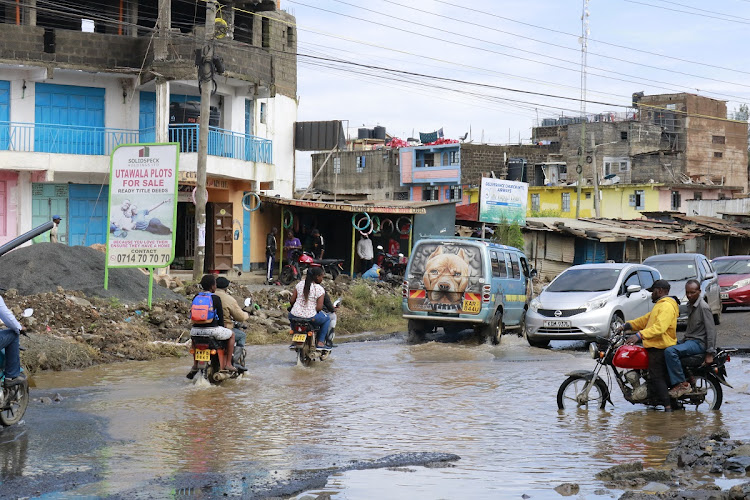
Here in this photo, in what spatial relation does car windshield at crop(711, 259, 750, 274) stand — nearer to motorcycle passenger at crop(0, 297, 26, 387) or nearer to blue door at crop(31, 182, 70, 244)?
blue door at crop(31, 182, 70, 244)

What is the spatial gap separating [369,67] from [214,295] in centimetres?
1625

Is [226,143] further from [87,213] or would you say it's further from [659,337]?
[659,337]

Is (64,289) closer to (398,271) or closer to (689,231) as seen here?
(398,271)

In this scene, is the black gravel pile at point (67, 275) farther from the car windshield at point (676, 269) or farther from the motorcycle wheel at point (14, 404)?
the car windshield at point (676, 269)

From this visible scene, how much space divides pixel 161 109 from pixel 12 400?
19092 mm

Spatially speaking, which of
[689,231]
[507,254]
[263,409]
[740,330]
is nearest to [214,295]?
[263,409]

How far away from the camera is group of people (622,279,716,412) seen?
34.4ft

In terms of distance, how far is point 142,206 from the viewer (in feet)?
58.4

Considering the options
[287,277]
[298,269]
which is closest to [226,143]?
[298,269]

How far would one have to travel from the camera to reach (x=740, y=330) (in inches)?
794

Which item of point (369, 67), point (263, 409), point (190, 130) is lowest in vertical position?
point (263, 409)

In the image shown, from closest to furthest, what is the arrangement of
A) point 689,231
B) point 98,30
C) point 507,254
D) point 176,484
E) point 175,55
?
point 176,484, point 507,254, point 175,55, point 98,30, point 689,231

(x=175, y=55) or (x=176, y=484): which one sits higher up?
(x=175, y=55)

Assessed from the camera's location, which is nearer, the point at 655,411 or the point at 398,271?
the point at 655,411
